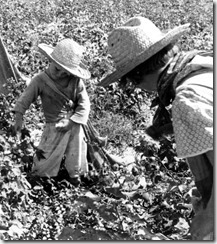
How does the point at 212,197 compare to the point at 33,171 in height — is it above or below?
above

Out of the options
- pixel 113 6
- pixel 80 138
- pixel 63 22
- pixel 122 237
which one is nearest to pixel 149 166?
pixel 80 138

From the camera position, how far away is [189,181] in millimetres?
4617

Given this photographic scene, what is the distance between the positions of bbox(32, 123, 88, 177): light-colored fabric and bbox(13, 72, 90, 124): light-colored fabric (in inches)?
4.4

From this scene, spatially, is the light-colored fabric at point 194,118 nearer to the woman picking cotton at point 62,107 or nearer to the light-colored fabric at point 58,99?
the woman picking cotton at point 62,107

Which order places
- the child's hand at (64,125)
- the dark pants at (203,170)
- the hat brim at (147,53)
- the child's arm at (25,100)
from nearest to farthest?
1. the dark pants at (203,170)
2. the hat brim at (147,53)
3. the child's arm at (25,100)
4. the child's hand at (64,125)

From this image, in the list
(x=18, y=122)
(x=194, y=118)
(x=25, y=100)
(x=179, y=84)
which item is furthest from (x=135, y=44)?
(x=25, y=100)

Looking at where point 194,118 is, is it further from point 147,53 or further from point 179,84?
point 147,53

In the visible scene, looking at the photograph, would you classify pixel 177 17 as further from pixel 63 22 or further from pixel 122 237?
pixel 122 237

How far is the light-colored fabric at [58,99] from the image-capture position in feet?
20.4

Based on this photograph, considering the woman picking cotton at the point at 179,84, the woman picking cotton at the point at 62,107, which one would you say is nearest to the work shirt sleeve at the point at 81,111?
the woman picking cotton at the point at 62,107

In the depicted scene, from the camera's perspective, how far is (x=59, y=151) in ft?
21.1

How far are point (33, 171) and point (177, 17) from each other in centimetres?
607

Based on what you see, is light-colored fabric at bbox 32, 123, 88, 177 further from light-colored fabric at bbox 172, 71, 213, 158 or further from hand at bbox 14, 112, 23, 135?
light-colored fabric at bbox 172, 71, 213, 158

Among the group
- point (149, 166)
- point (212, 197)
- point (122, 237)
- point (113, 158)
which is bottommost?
point (113, 158)
